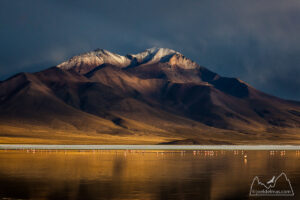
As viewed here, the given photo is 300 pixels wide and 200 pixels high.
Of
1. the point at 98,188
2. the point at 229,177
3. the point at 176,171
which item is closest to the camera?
the point at 98,188

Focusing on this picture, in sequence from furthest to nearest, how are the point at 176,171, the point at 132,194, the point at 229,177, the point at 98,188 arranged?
1. the point at 176,171
2. the point at 229,177
3. the point at 98,188
4. the point at 132,194

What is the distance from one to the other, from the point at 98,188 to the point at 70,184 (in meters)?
3.53

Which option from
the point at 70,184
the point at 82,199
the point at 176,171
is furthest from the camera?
the point at 176,171

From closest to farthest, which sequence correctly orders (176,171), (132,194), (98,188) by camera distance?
(132,194) < (98,188) < (176,171)

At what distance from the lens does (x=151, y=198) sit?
100ft

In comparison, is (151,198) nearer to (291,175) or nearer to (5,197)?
(5,197)

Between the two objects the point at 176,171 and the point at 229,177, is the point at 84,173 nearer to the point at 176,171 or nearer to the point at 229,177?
the point at 176,171

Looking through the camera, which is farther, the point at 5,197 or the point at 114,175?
the point at 114,175

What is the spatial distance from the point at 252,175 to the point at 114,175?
13.8 metres

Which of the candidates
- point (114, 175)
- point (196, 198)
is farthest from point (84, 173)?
point (196, 198)

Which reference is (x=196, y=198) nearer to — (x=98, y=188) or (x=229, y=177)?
(x=98, y=188)

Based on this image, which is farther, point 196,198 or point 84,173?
point 84,173

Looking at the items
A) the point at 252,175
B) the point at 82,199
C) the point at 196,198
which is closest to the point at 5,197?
the point at 82,199

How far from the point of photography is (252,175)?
46219mm
